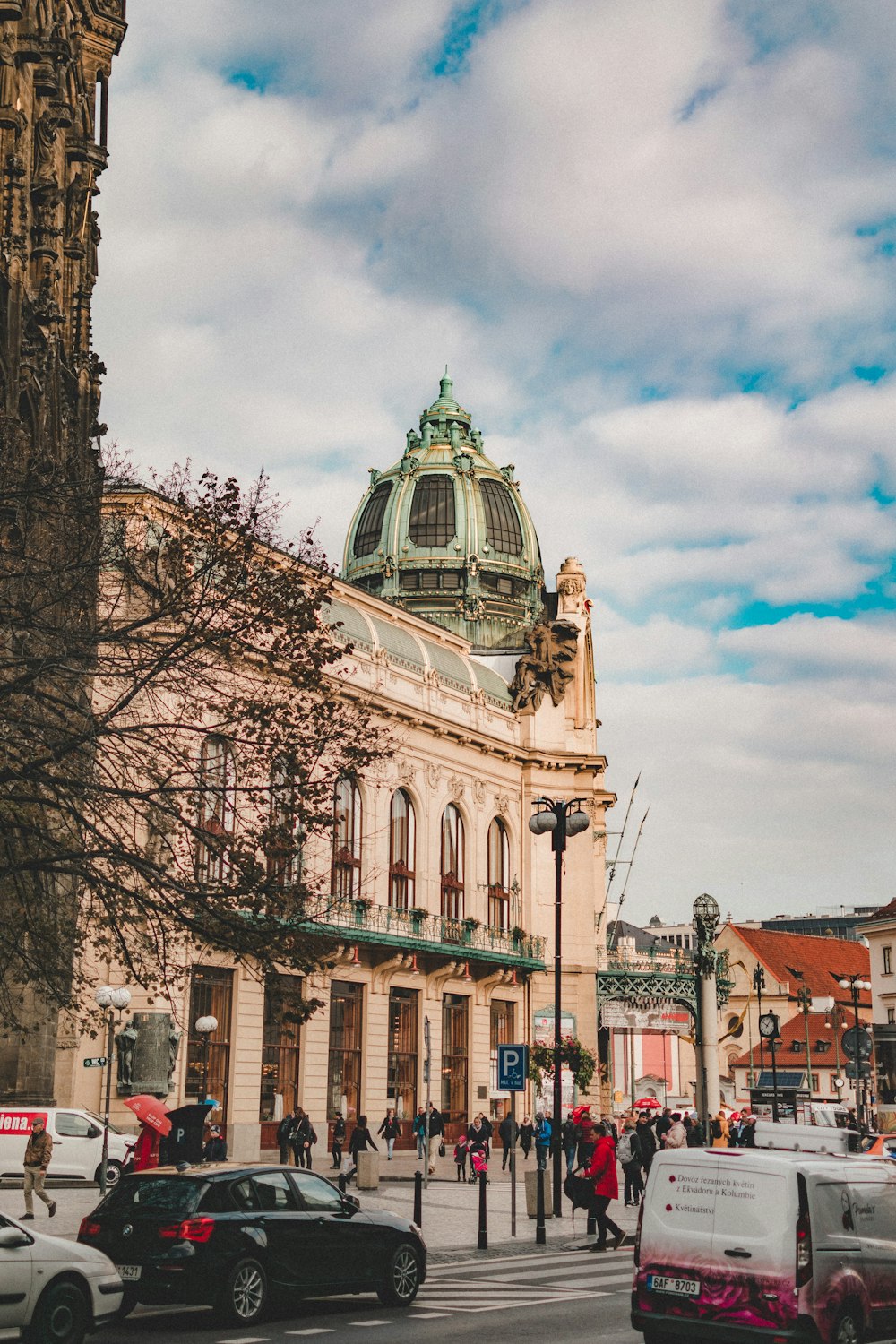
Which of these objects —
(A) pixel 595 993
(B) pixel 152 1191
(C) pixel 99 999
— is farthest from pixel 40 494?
(A) pixel 595 993

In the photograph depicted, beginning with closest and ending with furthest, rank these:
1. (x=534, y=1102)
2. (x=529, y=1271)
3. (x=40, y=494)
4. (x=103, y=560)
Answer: (x=40, y=494)
(x=103, y=560)
(x=529, y=1271)
(x=534, y=1102)

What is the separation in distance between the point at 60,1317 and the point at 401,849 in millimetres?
41732

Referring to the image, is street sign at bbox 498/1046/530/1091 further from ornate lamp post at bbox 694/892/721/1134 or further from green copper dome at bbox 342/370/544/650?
green copper dome at bbox 342/370/544/650

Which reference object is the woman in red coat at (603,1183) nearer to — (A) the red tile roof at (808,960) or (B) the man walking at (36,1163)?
(B) the man walking at (36,1163)

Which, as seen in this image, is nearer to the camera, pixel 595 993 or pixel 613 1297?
pixel 613 1297

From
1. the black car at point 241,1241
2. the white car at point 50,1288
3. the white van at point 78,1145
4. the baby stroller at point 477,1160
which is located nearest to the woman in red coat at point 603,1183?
the black car at point 241,1241

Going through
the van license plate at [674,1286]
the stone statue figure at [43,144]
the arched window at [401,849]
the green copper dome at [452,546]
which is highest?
the green copper dome at [452,546]

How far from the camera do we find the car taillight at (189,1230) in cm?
1448

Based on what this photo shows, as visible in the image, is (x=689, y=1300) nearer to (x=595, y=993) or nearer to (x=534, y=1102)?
(x=534, y=1102)

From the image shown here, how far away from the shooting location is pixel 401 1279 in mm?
16641

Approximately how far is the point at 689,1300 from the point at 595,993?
5222 centimetres

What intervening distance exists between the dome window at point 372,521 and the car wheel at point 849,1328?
6089 cm

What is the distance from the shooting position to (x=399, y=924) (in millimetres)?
51781

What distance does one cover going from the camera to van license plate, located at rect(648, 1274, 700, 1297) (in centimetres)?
1212
